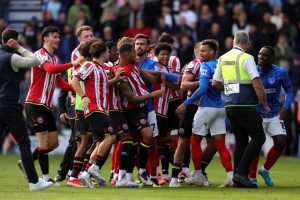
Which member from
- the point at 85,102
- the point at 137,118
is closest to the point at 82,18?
the point at 137,118

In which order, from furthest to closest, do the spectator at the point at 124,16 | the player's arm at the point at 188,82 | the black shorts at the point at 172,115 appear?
the spectator at the point at 124,16 < the black shorts at the point at 172,115 < the player's arm at the point at 188,82

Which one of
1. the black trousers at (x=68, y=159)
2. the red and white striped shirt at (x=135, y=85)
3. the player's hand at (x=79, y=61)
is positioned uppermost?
the player's hand at (x=79, y=61)

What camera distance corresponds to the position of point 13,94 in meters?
16.6

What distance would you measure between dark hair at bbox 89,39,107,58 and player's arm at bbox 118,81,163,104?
2.07 ft

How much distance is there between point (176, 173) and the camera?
1841 centimetres

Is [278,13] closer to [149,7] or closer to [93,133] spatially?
[149,7]

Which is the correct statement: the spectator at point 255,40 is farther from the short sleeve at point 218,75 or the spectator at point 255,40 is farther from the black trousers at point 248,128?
the black trousers at point 248,128

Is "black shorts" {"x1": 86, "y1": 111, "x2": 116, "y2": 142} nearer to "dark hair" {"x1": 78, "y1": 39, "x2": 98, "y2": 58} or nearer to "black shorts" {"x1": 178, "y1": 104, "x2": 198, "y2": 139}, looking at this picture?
"dark hair" {"x1": 78, "y1": 39, "x2": 98, "y2": 58}

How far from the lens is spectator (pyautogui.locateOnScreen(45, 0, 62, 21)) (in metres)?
33.7

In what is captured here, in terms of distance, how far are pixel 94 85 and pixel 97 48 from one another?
59 centimetres

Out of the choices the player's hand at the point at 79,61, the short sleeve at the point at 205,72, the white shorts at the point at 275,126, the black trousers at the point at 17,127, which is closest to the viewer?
the black trousers at the point at 17,127

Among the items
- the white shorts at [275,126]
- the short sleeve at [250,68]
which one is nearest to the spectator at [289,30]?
the white shorts at [275,126]

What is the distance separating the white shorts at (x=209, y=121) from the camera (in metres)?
18.5

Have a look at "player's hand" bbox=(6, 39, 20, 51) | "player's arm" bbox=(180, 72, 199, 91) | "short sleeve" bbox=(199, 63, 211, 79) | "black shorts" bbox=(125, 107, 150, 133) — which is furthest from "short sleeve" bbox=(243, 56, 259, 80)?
"player's hand" bbox=(6, 39, 20, 51)
